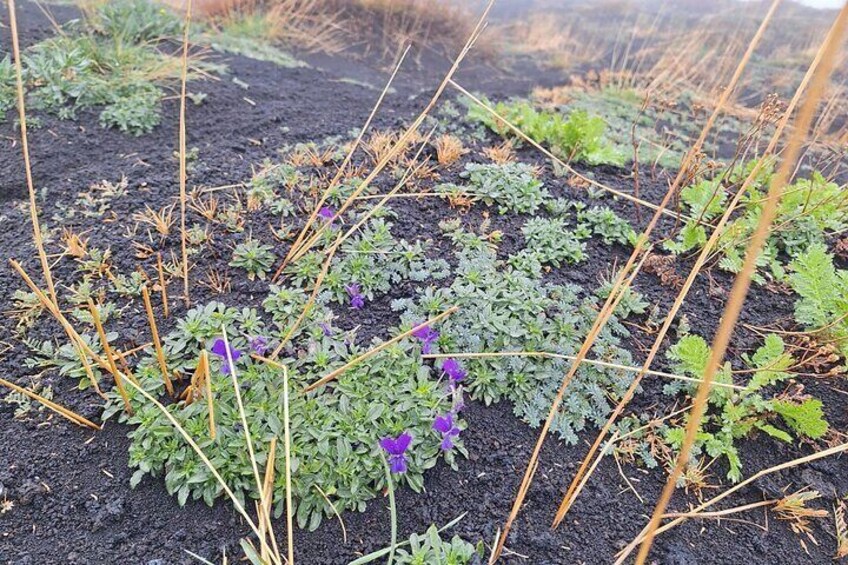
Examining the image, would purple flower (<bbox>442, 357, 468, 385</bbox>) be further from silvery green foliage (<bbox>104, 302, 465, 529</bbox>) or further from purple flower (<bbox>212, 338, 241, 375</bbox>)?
purple flower (<bbox>212, 338, 241, 375</bbox>)

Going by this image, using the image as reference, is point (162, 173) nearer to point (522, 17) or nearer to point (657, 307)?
point (657, 307)

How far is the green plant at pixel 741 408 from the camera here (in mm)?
2049

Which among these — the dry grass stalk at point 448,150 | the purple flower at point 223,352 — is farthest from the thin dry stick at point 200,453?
the dry grass stalk at point 448,150

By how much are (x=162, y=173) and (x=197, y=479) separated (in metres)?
1.94

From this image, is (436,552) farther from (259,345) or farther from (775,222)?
(775,222)

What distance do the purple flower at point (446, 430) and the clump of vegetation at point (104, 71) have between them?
2.76 m

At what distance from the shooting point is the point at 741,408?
2.11 meters

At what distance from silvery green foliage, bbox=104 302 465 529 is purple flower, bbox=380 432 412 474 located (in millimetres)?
66

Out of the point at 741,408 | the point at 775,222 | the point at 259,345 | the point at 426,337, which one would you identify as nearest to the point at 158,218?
the point at 259,345

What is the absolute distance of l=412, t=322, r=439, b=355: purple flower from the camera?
214cm

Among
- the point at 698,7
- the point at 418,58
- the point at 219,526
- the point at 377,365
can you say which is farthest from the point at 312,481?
the point at 698,7

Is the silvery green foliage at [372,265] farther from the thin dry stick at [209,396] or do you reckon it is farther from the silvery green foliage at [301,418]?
the thin dry stick at [209,396]

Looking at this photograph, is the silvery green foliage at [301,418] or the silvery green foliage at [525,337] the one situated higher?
the silvery green foliage at [525,337]

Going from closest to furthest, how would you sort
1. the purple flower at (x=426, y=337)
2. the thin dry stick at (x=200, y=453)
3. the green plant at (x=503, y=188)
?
the thin dry stick at (x=200, y=453) → the purple flower at (x=426, y=337) → the green plant at (x=503, y=188)
